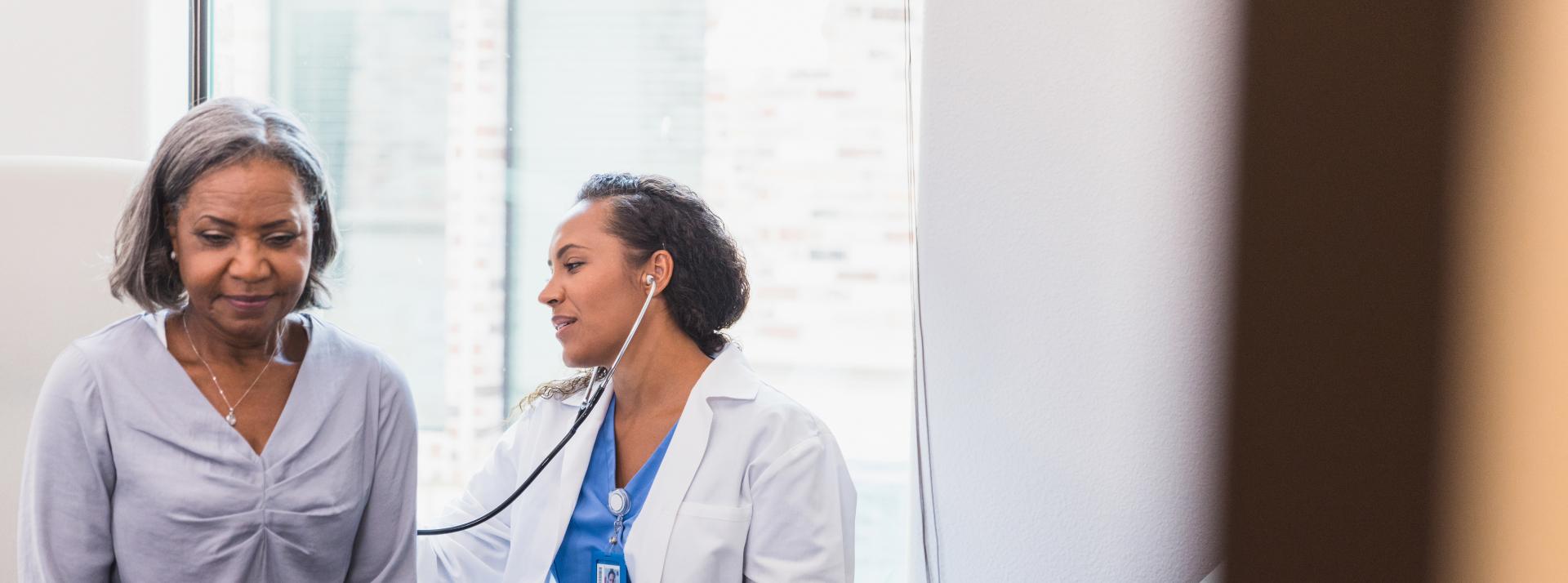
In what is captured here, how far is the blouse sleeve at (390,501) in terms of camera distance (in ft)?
3.51

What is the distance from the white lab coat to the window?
39cm

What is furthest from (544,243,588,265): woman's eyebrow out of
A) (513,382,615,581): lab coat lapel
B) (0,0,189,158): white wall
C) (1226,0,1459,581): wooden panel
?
(0,0,189,158): white wall

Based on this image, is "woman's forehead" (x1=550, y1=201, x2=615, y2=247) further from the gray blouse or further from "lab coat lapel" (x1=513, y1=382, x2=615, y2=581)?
the gray blouse

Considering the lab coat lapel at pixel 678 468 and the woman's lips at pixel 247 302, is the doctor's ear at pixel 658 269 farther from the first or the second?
the woman's lips at pixel 247 302

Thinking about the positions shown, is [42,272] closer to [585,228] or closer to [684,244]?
[585,228]

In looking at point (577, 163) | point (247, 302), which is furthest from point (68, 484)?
point (577, 163)

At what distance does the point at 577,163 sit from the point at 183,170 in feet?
2.59

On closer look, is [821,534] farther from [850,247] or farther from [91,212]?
[91,212]

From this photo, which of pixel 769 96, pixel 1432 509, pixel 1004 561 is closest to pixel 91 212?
pixel 769 96

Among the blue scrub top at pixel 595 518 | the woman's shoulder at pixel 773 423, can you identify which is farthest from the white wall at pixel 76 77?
the woman's shoulder at pixel 773 423

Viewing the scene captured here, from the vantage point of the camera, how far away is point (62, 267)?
127 cm

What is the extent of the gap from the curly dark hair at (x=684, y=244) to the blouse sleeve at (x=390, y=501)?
31cm

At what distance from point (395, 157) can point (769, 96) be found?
0.67m

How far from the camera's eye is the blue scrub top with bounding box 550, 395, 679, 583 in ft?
3.93
